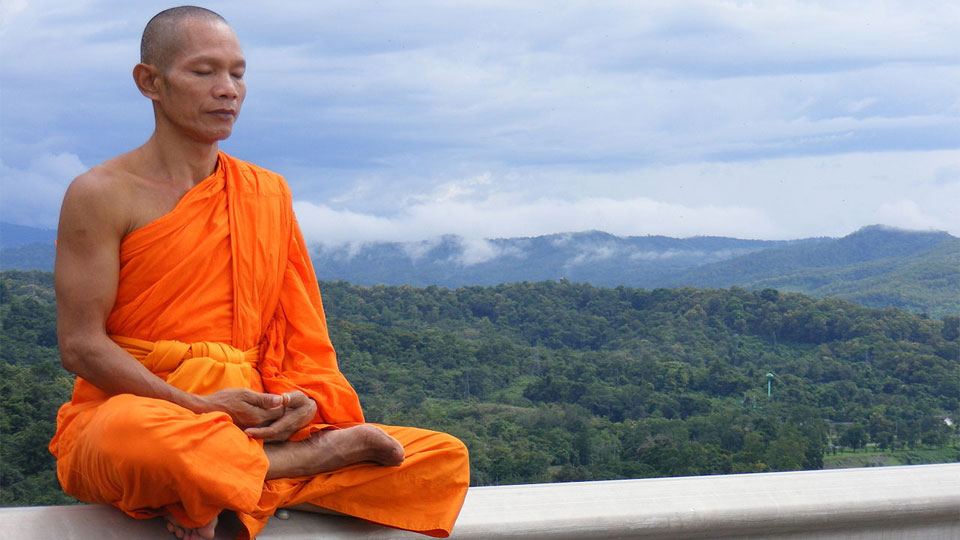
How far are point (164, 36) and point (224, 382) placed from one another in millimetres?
783

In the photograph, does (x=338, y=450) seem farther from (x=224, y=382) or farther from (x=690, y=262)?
(x=690, y=262)

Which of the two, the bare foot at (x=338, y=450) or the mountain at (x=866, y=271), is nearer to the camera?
the bare foot at (x=338, y=450)

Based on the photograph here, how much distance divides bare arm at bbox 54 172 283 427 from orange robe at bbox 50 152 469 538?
0.05 meters

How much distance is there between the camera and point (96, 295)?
6.67ft

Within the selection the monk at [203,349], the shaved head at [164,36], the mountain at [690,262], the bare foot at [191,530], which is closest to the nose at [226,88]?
the monk at [203,349]

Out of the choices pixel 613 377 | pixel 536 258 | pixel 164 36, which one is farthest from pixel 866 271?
pixel 164 36

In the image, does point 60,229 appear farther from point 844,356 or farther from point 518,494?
point 844,356

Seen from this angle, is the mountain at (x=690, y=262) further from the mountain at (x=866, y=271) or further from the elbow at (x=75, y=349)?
the elbow at (x=75, y=349)

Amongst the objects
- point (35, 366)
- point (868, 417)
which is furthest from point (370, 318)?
point (35, 366)

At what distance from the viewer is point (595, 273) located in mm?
63594

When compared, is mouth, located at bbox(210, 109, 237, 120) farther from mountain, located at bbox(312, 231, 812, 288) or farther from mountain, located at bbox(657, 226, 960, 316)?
mountain, located at bbox(312, 231, 812, 288)

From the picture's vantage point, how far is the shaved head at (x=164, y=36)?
6.88ft

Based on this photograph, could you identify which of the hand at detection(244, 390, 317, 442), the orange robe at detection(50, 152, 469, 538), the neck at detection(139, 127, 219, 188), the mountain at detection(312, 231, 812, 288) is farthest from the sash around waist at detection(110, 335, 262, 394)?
the mountain at detection(312, 231, 812, 288)

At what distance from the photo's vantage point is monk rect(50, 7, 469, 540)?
6.45 feet
